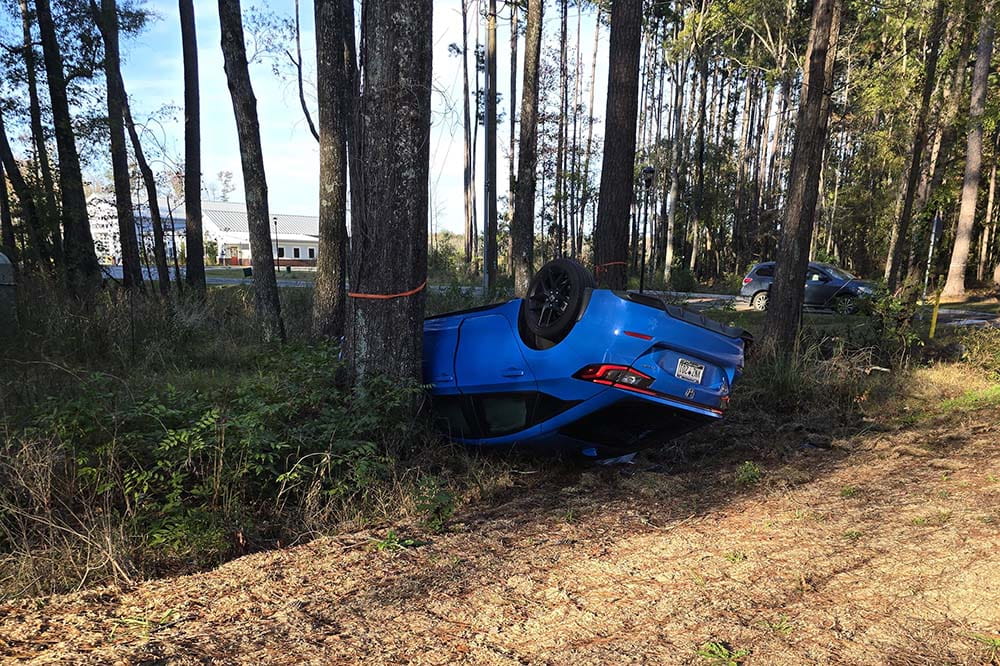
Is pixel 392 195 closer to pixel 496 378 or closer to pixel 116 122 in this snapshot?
pixel 496 378

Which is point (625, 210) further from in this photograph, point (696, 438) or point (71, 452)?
point (71, 452)

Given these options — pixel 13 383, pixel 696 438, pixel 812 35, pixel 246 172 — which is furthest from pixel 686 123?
pixel 13 383

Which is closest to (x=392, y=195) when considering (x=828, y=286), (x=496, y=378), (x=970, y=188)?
(x=496, y=378)

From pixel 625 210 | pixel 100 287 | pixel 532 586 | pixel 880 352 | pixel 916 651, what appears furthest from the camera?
pixel 100 287

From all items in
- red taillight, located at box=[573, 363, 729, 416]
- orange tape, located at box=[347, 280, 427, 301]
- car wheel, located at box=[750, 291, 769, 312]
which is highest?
orange tape, located at box=[347, 280, 427, 301]

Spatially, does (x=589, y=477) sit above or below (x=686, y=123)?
below

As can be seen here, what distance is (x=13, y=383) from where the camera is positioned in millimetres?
5539

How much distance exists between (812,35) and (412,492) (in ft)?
31.1

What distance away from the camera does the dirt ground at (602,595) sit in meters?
2.44

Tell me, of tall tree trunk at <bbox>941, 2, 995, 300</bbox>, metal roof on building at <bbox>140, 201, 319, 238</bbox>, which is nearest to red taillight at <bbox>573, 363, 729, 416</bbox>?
tall tree trunk at <bbox>941, 2, 995, 300</bbox>

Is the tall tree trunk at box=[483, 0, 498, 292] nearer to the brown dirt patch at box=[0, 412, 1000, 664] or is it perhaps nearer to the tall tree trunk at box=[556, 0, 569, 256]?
the tall tree trunk at box=[556, 0, 569, 256]

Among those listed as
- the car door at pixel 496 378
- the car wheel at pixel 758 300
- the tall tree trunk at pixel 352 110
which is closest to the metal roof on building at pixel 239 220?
the car wheel at pixel 758 300

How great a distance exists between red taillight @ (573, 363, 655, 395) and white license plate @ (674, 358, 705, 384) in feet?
0.89

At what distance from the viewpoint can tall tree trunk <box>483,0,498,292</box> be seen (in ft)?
66.3
